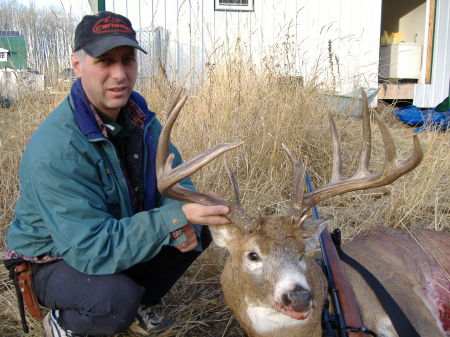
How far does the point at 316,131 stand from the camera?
4.56 metres

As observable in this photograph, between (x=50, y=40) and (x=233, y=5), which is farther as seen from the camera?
(x=233, y=5)

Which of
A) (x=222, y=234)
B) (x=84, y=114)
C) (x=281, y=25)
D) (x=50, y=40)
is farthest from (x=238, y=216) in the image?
(x=281, y=25)

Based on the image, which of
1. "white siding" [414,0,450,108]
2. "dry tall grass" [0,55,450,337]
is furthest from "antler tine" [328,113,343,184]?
"white siding" [414,0,450,108]

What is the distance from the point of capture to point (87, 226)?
2.10 m

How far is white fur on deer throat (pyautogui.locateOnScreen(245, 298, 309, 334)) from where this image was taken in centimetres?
220

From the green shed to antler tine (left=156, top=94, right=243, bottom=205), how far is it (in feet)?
9.55

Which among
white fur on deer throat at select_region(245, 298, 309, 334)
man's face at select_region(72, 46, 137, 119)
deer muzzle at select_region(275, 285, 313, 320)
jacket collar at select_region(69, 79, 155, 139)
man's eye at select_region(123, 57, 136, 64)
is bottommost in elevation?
white fur on deer throat at select_region(245, 298, 309, 334)

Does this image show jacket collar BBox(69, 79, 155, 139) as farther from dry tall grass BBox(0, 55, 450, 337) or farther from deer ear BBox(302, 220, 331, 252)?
dry tall grass BBox(0, 55, 450, 337)

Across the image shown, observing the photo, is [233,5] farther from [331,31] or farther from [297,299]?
[297,299]

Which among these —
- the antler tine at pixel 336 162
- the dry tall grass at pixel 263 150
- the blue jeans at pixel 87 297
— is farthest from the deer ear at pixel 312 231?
the dry tall grass at pixel 263 150

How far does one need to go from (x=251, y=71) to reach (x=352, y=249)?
7.89ft

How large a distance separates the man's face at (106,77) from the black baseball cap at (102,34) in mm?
55

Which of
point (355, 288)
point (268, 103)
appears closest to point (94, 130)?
point (355, 288)

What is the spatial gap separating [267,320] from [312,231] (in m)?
0.49
